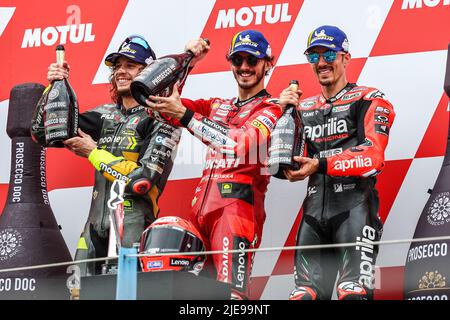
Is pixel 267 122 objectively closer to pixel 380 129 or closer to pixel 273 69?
pixel 380 129

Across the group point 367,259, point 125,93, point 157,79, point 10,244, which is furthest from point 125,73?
point 367,259

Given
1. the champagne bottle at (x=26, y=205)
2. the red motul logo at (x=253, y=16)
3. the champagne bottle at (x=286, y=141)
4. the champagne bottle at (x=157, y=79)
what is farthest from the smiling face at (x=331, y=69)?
the champagne bottle at (x=26, y=205)

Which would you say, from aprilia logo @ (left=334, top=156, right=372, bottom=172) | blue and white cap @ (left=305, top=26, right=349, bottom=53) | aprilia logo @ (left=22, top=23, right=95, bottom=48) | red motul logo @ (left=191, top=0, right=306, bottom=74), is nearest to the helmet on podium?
aprilia logo @ (left=334, top=156, right=372, bottom=172)

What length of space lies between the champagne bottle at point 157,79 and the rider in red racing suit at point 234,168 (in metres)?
0.06

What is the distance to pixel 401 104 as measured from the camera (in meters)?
5.60

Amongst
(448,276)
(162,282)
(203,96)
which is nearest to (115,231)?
(162,282)

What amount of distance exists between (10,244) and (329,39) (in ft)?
6.59

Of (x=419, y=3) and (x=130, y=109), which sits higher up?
(x=419, y=3)

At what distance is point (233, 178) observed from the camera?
16.6 ft

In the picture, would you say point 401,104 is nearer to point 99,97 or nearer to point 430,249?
point 430,249

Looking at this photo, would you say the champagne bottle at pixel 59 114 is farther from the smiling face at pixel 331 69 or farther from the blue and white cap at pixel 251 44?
the smiling face at pixel 331 69

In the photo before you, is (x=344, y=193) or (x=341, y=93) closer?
(x=344, y=193)

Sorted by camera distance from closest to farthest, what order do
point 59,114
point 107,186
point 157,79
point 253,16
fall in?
point 157,79, point 59,114, point 107,186, point 253,16

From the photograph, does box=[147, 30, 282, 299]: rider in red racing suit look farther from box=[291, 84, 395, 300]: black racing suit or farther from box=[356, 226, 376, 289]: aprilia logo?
box=[356, 226, 376, 289]: aprilia logo
